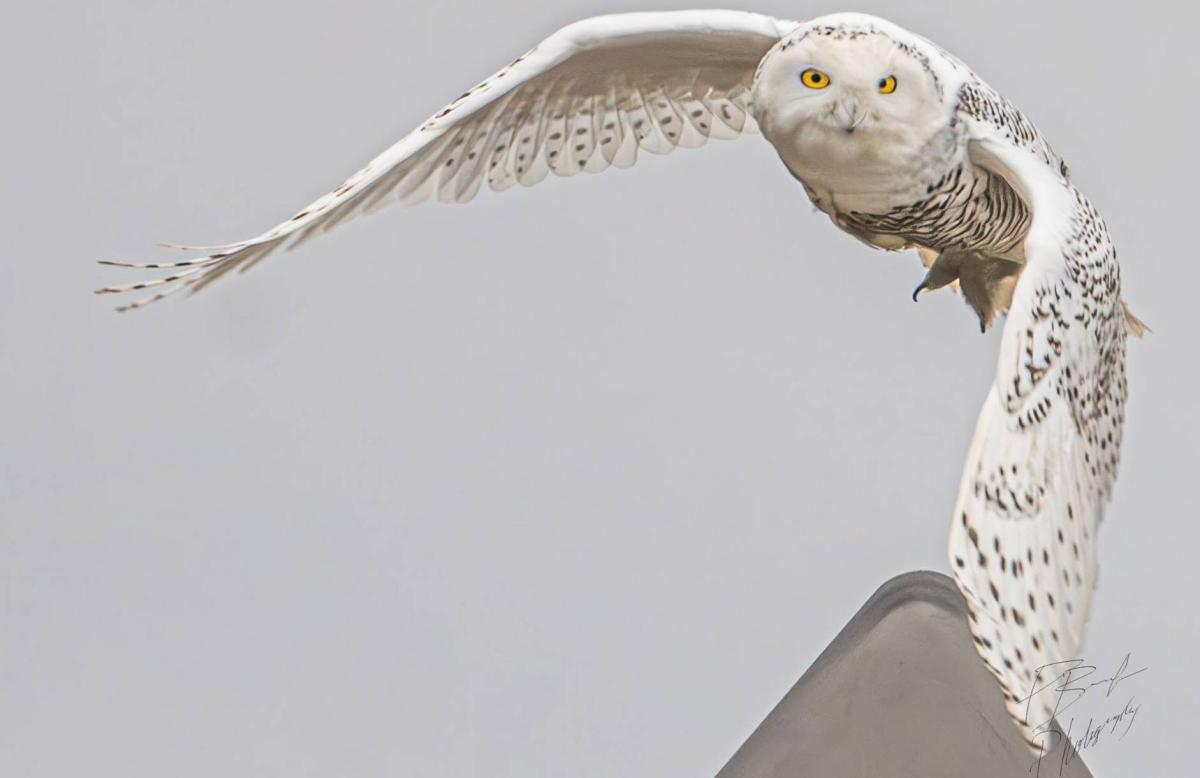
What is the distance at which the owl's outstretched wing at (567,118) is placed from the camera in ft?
6.04

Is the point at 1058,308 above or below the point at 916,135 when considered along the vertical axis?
below

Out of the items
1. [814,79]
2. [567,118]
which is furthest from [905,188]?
[567,118]

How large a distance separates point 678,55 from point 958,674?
27.4 inches

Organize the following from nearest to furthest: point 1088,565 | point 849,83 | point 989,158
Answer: point 1088,565 → point 849,83 → point 989,158

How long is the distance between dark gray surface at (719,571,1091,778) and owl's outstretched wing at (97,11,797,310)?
0.58 meters

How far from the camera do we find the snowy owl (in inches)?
55.9

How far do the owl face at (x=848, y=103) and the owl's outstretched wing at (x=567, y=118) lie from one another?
6.5 inches

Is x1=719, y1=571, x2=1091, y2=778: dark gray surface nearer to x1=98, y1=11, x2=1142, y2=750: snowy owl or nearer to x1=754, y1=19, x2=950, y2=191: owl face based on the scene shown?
x1=98, y1=11, x2=1142, y2=750: snowy owl

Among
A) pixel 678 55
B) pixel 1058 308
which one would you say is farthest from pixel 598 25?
pixel 1058 308

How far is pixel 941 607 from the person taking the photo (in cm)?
192

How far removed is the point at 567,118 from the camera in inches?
80.0

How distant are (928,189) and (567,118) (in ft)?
1.56

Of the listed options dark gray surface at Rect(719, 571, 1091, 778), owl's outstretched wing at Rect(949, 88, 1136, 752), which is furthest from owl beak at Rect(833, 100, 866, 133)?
dark gray surface at Rect(719, 571, 1091, 778)

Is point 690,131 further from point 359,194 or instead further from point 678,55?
point 359,194
